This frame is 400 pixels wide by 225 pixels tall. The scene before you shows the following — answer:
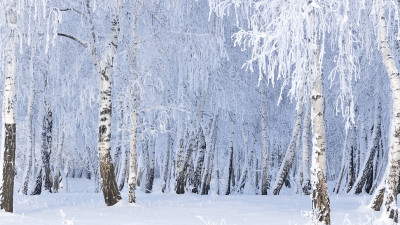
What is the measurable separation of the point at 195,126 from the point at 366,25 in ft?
31.4

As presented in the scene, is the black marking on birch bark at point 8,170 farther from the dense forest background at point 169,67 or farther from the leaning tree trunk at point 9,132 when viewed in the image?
the dense forest background at point 169,67

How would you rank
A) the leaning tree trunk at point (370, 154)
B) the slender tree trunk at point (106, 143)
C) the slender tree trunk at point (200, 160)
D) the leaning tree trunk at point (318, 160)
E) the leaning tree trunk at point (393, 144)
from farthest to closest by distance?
1. the slender tree trunk at point (200, 160)
2. the leaning tree trunk at point (370, 154)
3. the slender tree trunk at point (106, 143)
4. the leaning tree trunk at point (393, 144)
5. the leaning tree trunk at point (318, 160)

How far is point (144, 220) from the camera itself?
9.38 metres

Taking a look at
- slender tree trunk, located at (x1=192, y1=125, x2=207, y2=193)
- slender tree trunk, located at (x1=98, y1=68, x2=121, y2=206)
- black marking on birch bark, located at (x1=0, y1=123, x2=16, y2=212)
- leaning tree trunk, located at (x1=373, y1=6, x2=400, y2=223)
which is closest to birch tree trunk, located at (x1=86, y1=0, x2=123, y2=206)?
Answer: slender tree trunk, located at (x1=98, y1=68, x2=121, y2=206)

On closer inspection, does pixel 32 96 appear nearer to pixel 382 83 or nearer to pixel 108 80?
pixel 108 80

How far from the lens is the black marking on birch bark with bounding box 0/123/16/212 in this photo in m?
10.3

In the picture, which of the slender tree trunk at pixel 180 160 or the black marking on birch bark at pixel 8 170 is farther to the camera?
the slender tree trunk at pixel 180 160

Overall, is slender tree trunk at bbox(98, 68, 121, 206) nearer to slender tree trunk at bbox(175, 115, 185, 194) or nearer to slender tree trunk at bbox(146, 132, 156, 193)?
slender tree trunk at bbox(175, 115, 185, 194)

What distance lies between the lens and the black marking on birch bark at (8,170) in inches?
406

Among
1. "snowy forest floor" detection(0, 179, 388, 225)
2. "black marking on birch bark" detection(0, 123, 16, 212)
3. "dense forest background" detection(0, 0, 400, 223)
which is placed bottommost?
"snowy forest floor" detection(0, 179, 388, 225)

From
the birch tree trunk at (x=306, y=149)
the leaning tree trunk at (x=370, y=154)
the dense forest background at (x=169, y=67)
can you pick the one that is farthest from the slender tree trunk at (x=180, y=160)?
the leaning tree trunk at (x=370, y=154)

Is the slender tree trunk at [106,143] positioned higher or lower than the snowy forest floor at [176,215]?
higher

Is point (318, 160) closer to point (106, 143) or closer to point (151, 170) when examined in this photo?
point (106, 143)

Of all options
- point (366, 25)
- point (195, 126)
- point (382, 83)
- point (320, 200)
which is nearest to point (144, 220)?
point (320, 200)
